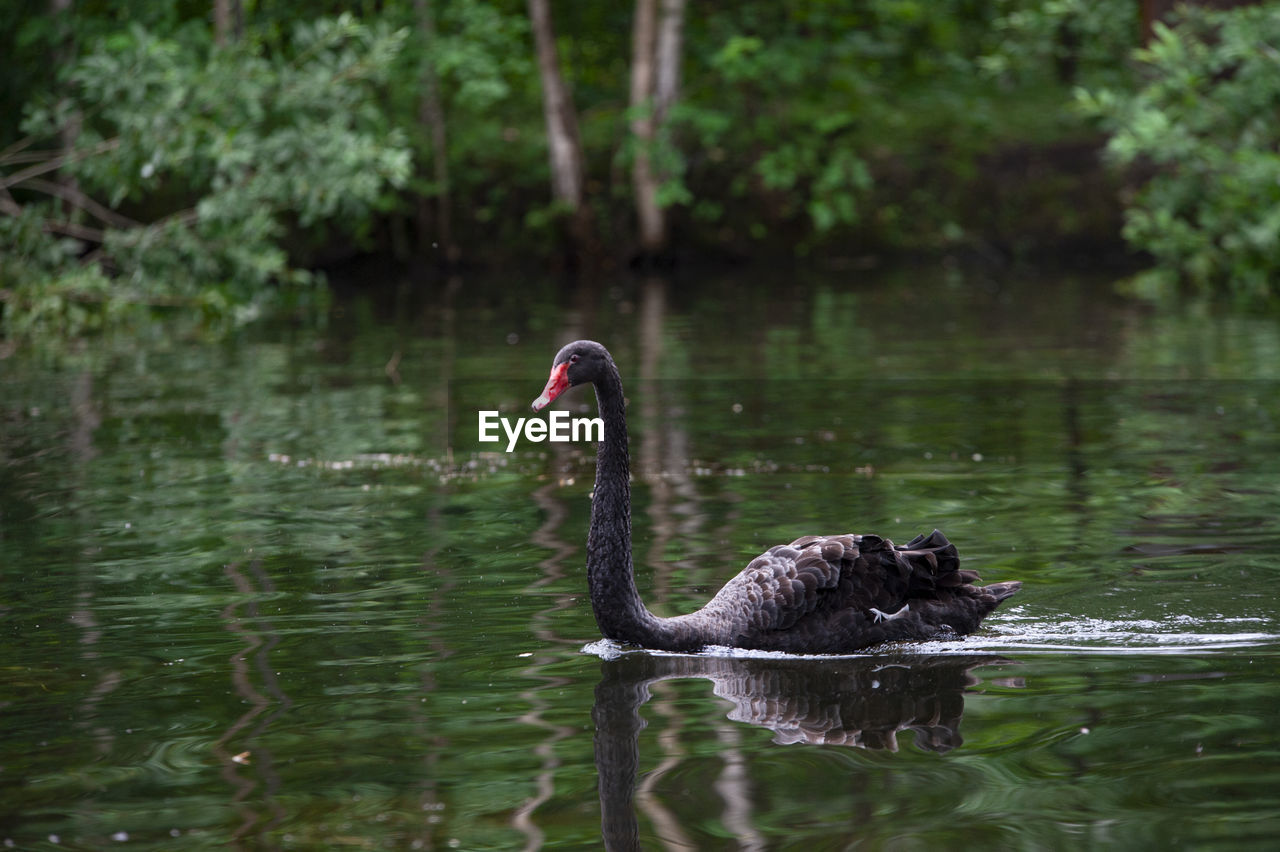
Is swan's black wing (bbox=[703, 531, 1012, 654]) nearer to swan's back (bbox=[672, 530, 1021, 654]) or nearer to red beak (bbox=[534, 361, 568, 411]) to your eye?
swan's back (bbox=[672, 530, 1021, 654])

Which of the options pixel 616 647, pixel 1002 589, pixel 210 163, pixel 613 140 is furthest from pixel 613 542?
pixel 613 140

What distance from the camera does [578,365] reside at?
6.00 metres

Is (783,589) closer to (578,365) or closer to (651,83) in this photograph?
(578,365)

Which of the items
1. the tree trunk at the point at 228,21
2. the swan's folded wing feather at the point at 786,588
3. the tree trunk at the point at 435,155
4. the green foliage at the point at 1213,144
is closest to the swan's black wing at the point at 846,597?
the swan's folded wing feather at the point at 786,588

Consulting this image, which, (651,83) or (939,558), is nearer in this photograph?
(939,558)

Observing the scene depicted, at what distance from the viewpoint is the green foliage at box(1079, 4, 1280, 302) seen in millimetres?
18062

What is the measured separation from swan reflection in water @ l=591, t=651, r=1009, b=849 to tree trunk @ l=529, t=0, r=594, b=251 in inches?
799

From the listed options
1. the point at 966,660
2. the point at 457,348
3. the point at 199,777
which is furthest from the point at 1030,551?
the point at 457,348

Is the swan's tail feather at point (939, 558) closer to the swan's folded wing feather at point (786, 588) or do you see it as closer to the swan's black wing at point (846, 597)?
the swan's black wing at point (846, 597)

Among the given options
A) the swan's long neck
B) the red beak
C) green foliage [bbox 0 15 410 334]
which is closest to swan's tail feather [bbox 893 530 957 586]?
the swan's long neck

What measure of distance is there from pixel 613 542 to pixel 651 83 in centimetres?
2064

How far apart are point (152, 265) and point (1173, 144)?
36.5ft

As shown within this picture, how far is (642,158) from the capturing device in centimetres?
2552

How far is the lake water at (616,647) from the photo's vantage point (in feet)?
15.2
